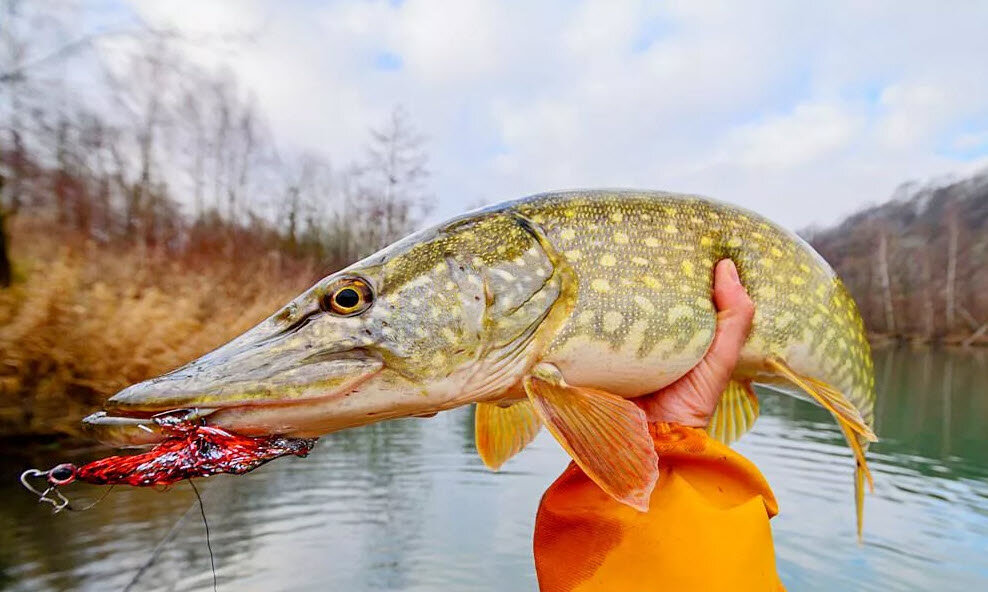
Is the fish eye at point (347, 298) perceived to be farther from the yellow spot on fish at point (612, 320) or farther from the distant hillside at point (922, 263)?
the distant hillside at point (922, 263)

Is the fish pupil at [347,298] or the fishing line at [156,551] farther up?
the fish pupil at [347,298]

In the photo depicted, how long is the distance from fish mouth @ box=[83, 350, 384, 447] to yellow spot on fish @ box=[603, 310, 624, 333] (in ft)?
1.79

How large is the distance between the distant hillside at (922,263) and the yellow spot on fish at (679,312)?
38.6 metres

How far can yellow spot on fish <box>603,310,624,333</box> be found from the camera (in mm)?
1500

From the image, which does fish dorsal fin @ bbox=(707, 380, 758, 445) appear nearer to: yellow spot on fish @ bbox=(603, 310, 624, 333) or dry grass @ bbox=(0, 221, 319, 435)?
yellow spot on fish @ bbox=(603, 310, 624, 333)

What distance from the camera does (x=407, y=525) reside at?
508cm

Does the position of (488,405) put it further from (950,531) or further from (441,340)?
(950,531)

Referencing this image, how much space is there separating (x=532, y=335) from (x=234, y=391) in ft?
2.15

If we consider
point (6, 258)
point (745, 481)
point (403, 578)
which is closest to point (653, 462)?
point (745, 481)

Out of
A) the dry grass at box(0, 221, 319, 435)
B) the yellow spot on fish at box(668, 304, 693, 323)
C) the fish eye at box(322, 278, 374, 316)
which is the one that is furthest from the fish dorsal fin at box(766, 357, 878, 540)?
the dry grass at box(0, 221, 319, 435)

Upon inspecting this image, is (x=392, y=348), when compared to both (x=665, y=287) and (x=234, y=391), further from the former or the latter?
(x=665, y=287)

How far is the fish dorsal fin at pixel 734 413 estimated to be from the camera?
1.91 metres

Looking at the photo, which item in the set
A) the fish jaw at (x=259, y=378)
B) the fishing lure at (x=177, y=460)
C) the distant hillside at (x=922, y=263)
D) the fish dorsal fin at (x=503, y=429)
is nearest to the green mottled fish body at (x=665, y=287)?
the fish dorsal fin at (x=503, y=429)

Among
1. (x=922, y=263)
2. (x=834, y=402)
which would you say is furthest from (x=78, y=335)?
(x=922, y=263)
